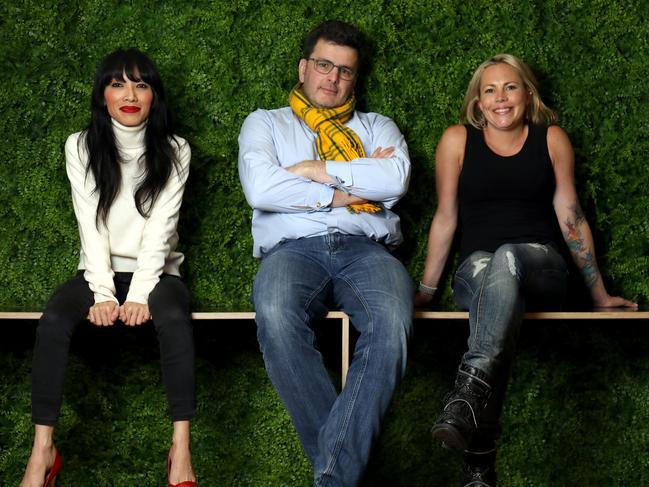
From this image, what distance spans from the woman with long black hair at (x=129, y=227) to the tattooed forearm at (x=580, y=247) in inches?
47.1

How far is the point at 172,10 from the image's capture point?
2.80 meters

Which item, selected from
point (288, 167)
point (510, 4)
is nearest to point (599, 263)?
point (510, 4)

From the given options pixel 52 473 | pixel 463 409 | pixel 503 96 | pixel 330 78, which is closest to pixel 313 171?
pixel 330 78

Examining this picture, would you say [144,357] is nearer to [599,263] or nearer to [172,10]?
[172,10]

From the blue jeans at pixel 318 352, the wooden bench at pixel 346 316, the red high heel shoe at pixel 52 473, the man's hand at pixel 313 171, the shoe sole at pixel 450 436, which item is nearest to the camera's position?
the shoe sole at pixel 450 436

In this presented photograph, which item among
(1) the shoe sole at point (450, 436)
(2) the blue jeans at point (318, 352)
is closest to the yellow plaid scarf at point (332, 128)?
(2) the blue jeans at point (318, 352)

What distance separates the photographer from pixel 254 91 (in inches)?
111

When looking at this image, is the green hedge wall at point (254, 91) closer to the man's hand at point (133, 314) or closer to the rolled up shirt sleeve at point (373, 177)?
the man's hand at point (133, 314)

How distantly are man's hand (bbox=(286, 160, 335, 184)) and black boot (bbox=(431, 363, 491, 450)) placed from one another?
0.67 metres

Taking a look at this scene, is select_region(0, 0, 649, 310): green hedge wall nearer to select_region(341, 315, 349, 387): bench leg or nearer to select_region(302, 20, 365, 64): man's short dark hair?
select_region(302, 20, 365, 64): man's short dark hair

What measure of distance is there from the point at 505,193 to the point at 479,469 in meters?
0.86

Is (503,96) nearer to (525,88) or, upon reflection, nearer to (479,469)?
(525,88)

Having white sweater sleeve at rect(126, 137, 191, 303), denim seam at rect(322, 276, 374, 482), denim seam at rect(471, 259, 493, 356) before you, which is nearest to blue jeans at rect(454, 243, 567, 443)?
denim seam at rect(471, 259, 493, 356)

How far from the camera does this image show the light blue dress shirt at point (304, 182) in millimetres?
2467
